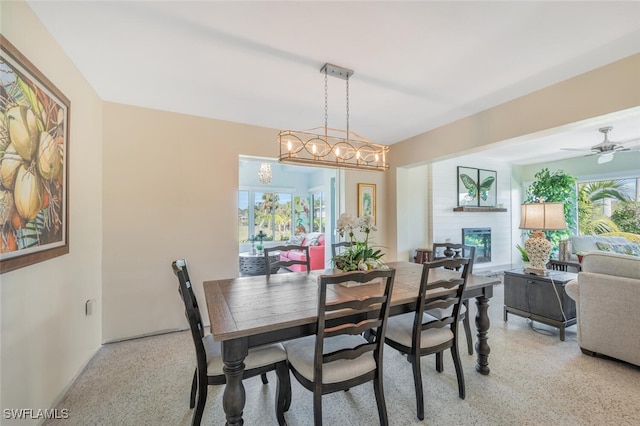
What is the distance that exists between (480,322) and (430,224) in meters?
2.99

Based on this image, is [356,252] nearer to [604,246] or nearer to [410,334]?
[410,334]

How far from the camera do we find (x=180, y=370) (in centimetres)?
226

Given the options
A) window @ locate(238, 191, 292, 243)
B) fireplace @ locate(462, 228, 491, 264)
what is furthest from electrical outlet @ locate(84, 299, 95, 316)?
fireplace @ locate(462, 228, 491, 264)

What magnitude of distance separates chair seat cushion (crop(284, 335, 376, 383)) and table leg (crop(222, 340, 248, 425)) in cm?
36

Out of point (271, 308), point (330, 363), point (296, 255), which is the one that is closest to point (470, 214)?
point (296, 255)

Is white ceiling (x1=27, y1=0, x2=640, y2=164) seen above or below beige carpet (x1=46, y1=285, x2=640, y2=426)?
above

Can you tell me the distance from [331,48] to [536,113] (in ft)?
7.37

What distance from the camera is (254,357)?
1.61 metres

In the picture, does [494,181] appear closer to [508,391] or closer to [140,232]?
[508,391]

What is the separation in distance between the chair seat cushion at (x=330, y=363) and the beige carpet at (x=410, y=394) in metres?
0.44

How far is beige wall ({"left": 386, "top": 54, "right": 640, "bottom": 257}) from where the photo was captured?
218 cm

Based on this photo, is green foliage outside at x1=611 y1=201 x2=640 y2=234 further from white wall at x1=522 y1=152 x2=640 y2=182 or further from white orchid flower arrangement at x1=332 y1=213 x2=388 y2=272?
white orchid flower arrangement at x1=332 y1=213 x2=388 y2=272

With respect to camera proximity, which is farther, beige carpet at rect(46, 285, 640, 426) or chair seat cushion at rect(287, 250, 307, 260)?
chair seat cushion at rect(287, 250, 307, 260)

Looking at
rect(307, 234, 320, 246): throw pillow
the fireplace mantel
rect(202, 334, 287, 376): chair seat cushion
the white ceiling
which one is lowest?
rect(202, 334, 287, 376): chair seat cushion
